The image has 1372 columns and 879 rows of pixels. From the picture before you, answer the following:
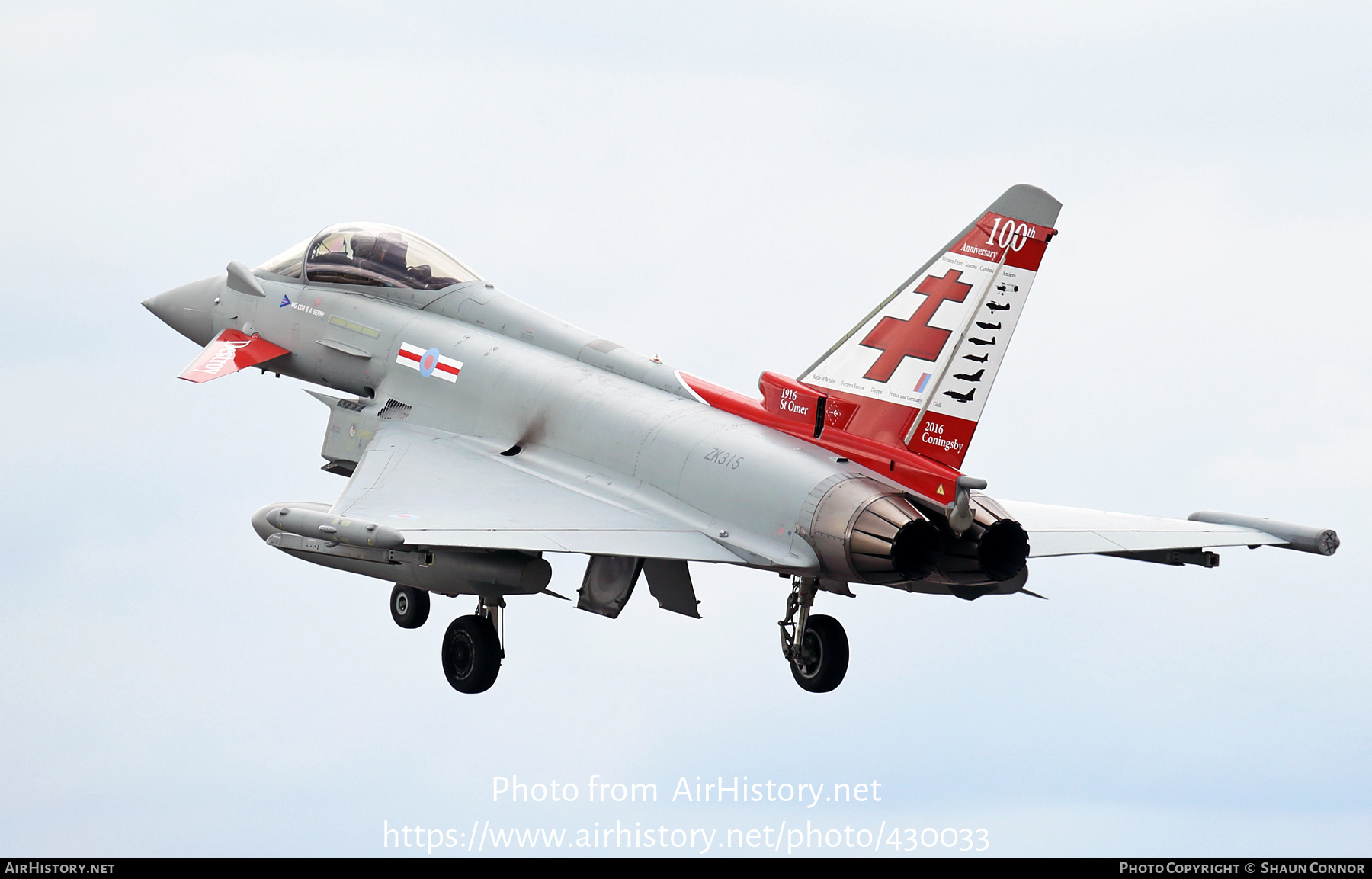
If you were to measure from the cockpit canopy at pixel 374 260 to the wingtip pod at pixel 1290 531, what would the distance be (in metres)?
8.43

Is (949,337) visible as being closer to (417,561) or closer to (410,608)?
(417,561)

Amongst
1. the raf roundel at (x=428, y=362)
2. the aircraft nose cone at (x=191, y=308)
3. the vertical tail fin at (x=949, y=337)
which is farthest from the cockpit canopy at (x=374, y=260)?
the vertical tail fin at (x=949, y=337)

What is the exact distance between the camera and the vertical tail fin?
17188mm

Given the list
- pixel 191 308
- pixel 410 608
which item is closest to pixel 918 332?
pixel 410 608

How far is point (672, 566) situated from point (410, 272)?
200 inches

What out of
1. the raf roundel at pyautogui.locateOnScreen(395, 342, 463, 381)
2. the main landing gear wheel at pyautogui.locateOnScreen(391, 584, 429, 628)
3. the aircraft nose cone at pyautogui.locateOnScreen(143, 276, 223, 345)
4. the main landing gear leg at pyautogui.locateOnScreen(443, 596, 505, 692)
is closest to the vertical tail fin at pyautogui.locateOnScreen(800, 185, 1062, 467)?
the main landing gear leg at pyautogui.locateOnScreen(443, 596, 505, 692)

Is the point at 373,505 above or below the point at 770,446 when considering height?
below

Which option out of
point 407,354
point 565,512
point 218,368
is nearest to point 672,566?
point 565,512

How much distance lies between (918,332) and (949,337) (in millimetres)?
316

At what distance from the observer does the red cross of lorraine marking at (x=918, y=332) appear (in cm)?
1744

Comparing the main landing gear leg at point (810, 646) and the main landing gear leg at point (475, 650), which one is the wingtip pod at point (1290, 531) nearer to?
the main landing gear leg at point (810, 646)

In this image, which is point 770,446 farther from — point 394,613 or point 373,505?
point 394,613

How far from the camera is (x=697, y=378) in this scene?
64.1 feet

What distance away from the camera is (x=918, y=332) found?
17.5m
